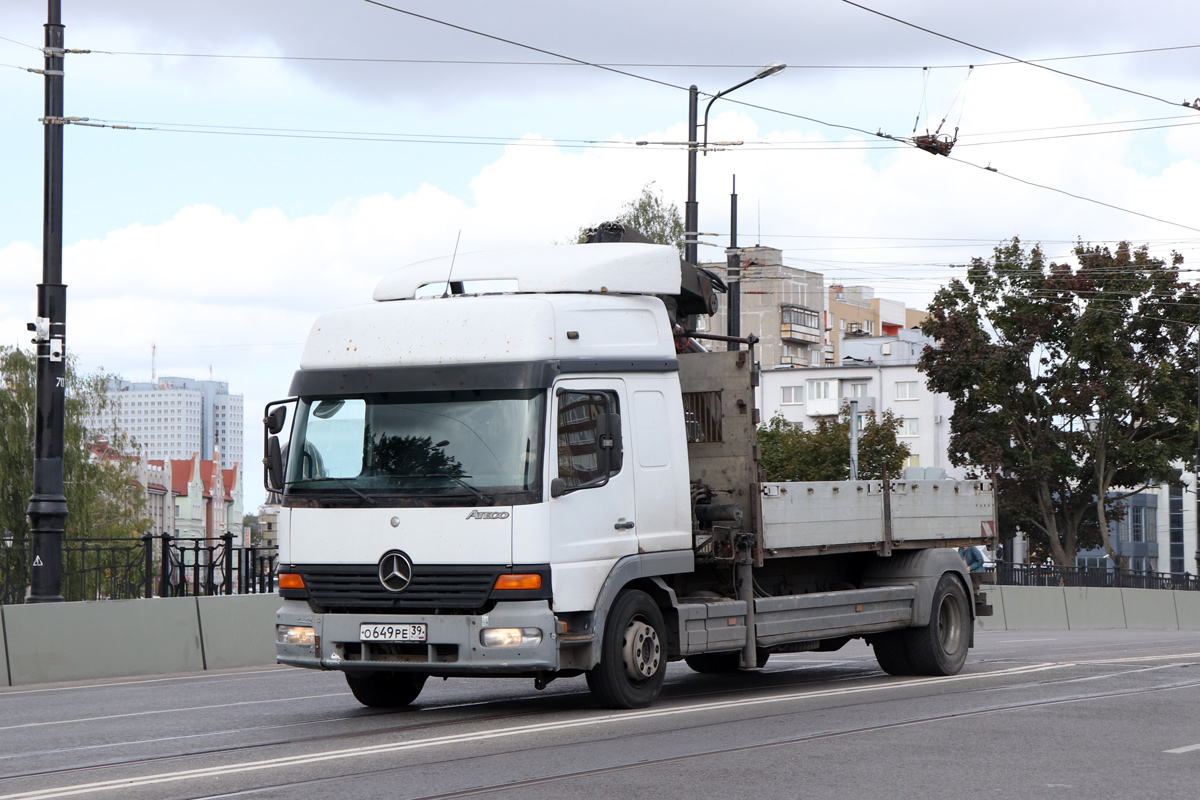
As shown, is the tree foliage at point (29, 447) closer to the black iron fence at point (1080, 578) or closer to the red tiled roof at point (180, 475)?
the black iron fence at point (1080, 578)

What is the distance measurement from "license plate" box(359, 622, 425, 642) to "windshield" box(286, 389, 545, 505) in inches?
33.1

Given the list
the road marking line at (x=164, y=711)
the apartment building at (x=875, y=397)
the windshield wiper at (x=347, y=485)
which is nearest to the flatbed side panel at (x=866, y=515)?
the windshield wiper at (x=347, y=485)

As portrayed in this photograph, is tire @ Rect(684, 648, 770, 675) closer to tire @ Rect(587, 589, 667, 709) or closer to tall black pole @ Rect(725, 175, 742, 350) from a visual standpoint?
tire @ Rect(587, 589, 667, 709)

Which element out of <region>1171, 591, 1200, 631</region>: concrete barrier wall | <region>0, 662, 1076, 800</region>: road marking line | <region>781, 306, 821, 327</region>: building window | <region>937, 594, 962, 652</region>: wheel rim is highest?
<region>781, 306, 821, 327</region>: building window

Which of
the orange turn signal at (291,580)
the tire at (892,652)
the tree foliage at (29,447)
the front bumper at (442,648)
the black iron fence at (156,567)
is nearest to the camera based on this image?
the front bumper at (442,648)

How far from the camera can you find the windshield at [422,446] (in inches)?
415

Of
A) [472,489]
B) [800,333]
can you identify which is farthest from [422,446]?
[800,333]

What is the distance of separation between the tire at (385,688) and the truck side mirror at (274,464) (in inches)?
61.3

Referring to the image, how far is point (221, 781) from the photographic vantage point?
26.2ft

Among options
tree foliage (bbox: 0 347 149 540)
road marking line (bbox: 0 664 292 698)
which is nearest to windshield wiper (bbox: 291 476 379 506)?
road marking line (bbox: 0 664 292 698)

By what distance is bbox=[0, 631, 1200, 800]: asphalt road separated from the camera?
785cm

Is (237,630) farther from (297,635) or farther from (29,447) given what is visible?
(29,447)

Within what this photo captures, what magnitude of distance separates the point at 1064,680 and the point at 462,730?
251 inches

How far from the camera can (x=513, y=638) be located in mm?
10367
